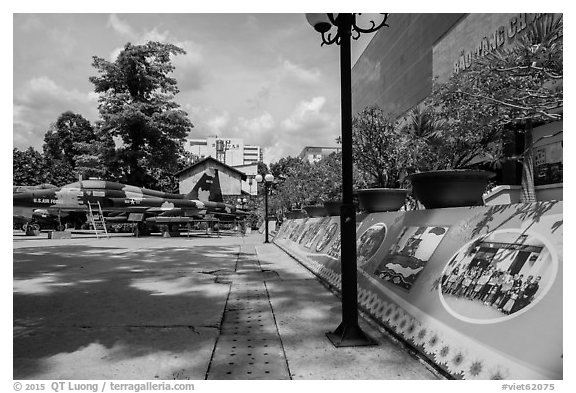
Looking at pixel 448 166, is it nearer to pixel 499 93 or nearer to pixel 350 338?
pixel 499 93

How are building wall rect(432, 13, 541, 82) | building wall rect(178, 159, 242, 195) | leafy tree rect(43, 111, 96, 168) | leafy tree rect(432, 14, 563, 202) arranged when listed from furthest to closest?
building wall rect(178, 159, 242, 195)
leafy tree rect(43, 111, 96, 168)
building wall rect(432, 13, 541, 82)
leafy tree rect(432, 14, 563, 202)

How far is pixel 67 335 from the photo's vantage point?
373 centimetres

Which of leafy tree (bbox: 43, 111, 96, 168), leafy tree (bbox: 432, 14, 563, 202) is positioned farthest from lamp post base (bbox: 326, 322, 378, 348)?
leafy tree (bbox: 43, 111, 96, 168)

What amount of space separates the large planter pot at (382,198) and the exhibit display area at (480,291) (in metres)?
1.95

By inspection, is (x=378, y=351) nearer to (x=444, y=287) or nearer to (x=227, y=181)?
(x=444, y=287)

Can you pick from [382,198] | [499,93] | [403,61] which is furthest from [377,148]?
[403,61]

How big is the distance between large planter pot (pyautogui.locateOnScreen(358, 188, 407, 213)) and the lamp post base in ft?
11.2

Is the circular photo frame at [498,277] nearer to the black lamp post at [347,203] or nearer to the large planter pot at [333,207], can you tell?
the black lamp post at [347,203]

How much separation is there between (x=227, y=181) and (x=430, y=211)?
6465 cm

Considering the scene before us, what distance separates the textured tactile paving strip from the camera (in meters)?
2.87

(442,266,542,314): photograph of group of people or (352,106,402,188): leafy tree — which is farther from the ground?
(352,106,402,188): leafy tree

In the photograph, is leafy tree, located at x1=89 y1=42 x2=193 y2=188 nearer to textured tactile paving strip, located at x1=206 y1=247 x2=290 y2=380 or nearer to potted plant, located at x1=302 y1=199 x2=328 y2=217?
potted plant, located at x1=302 y1=199 x2=328 y2=217
